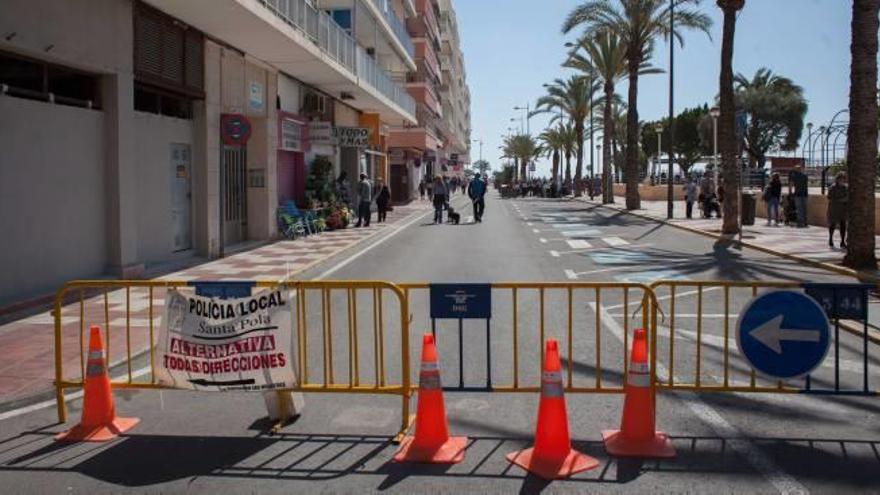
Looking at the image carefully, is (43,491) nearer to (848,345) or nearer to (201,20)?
(848,345)

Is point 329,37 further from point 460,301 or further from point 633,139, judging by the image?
point 633,139

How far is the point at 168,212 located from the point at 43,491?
39.5 feet

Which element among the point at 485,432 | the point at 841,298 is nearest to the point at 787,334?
the point at 841,298

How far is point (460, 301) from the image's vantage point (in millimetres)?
6316

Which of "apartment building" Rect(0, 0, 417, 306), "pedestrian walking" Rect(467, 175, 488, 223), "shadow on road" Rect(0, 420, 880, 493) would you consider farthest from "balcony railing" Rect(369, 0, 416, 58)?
"shadow on road" Rect(0, 420, 880, 493)

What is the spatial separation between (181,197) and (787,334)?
13.7 metres

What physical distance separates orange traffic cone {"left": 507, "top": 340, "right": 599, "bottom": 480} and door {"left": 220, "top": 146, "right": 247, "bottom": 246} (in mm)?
16147

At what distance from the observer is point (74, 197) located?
12906mm

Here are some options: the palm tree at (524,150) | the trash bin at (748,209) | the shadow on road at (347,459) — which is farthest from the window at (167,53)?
the palm tree at (524,150)

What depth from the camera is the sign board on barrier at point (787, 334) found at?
6000 mm

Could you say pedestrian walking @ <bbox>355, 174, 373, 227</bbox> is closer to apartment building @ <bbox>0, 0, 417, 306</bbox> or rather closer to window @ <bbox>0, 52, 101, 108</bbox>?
apartment building @ <bbox>0, 0, 417, 306</bbox>

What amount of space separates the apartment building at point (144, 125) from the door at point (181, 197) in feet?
0.13

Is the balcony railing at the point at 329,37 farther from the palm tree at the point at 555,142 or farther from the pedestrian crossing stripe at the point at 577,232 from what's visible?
the palm tree at the point at 555,142

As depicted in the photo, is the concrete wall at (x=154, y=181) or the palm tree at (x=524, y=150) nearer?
the concrete wall at (x=154, y=181)
